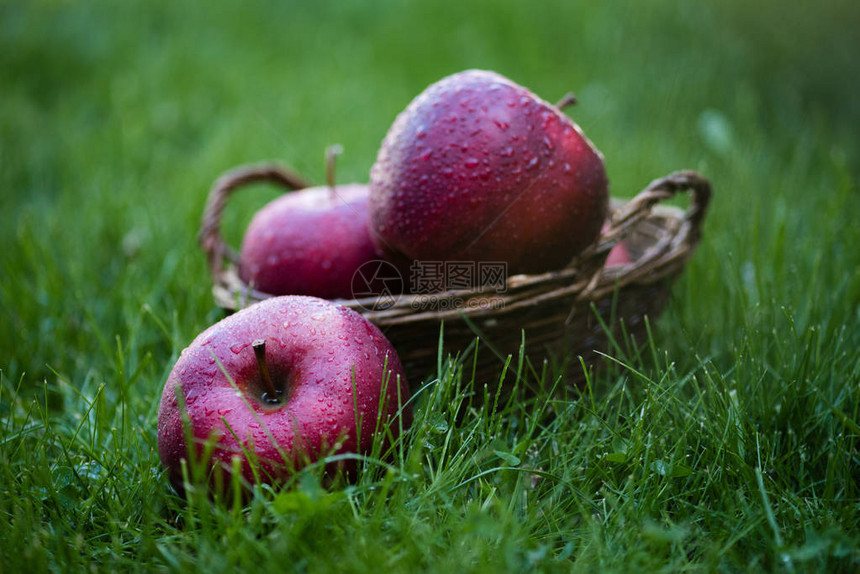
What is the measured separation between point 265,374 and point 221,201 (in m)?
0.98

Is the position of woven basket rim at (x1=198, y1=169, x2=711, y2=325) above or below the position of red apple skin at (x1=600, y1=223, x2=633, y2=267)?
above

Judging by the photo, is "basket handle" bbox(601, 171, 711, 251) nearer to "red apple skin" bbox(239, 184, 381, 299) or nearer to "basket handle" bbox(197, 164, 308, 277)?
"red apple skin" bbox(239, 184, 381, 299)

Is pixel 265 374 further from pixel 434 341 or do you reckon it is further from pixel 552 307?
pixel 552 307

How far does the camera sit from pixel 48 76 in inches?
175

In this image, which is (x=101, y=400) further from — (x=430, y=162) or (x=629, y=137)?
(x=629, y=137)

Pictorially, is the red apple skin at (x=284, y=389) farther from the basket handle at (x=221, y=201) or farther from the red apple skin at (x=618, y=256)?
the red apple skin at (x=618, y=256)

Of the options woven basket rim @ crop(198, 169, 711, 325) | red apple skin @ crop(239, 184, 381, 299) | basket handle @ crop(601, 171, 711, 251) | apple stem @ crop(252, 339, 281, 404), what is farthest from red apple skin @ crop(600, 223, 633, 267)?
apple stem @ crop(252, 339, 281, 404)

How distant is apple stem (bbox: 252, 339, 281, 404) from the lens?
1.16 meters

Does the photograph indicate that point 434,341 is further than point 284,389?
Yes

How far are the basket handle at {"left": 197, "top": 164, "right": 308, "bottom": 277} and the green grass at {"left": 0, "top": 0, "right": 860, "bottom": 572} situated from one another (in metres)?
0.19

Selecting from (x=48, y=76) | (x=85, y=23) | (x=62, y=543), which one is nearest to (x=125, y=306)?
(x=62, y=543)

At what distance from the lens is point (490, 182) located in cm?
→ 154

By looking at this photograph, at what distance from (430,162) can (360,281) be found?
15.9 inches

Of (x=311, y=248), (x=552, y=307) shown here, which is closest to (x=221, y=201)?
(x=311, y=248)
